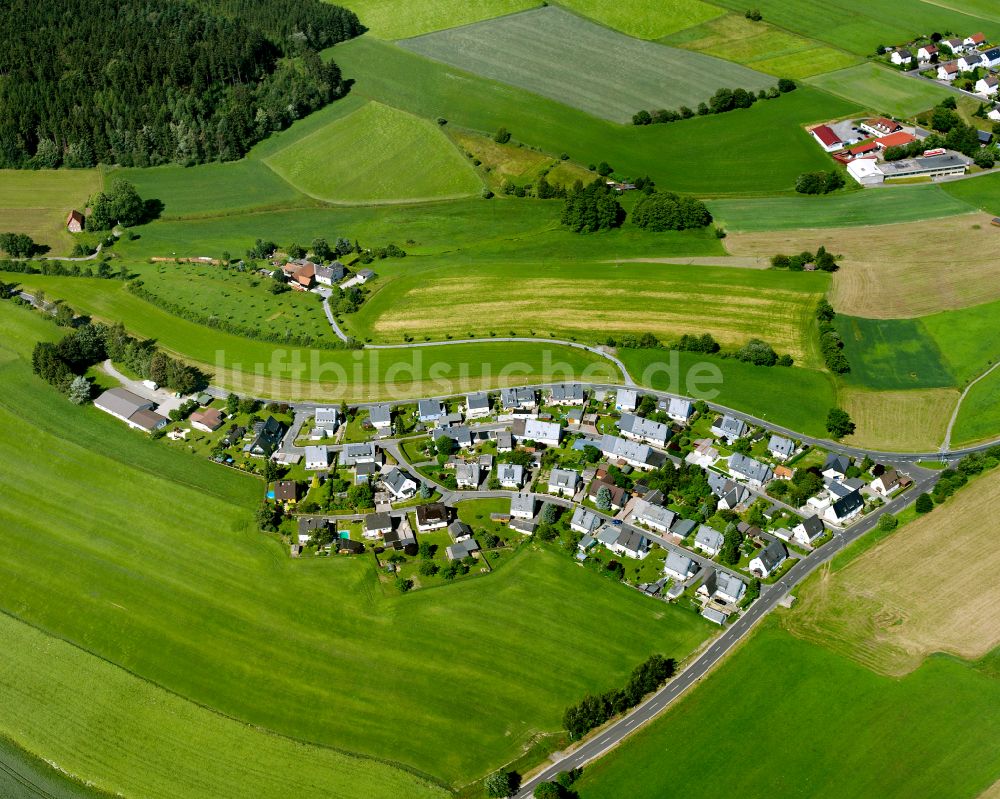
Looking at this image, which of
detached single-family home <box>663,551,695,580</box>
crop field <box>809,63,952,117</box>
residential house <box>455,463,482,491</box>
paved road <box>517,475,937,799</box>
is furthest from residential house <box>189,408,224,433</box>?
crop field <box>809,63,952,117</box>

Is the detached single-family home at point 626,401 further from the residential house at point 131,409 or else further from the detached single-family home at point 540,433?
the residential house at point 131,409

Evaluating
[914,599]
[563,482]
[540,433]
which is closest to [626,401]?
[540,433]

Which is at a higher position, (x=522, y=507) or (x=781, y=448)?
(x=781, y=448)

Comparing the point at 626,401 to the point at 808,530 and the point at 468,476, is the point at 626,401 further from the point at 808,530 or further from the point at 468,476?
the point at 808,530

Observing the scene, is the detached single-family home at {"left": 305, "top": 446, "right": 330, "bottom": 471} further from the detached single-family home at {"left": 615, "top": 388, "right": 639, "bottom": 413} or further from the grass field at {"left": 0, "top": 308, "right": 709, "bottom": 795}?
the detached single-family home at {"left": 615, "top": 388, "right": 639, "bottom": 413}

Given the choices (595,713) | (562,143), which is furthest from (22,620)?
(562,143)
